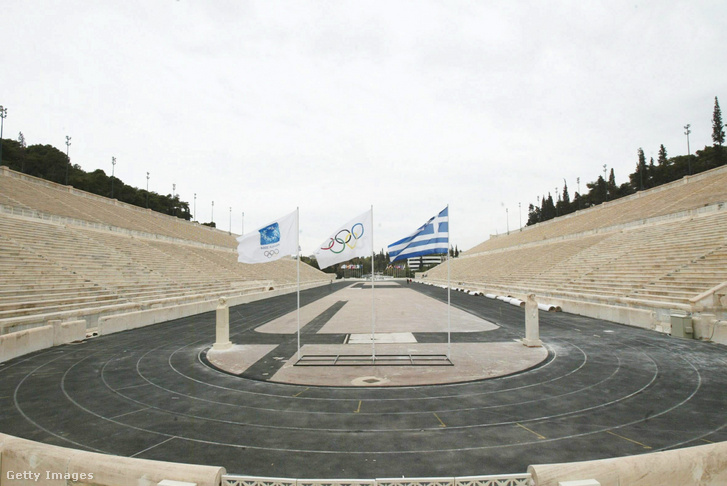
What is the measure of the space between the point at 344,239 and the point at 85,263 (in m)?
20.5

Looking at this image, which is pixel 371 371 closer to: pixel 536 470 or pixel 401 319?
pixel 536 470

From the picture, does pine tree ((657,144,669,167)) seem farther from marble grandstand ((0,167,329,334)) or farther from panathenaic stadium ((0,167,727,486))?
marble grandstand ((0,167,329,334))

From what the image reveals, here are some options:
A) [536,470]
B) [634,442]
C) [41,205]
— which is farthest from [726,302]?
[41,205]

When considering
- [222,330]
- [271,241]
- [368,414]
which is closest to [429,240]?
[271,241]

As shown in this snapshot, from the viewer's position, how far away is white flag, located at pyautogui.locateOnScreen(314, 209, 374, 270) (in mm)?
11297

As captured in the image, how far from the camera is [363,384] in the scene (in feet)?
28.5

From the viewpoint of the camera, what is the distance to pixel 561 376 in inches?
362

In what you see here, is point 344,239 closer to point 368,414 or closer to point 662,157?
point 368,414

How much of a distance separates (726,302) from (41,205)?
43.5 meters

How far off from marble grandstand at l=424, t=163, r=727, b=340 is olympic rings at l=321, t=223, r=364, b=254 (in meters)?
12.9

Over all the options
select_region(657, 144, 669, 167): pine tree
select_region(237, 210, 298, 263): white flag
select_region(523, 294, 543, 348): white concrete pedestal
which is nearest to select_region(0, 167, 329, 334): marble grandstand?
select_region(237, 210, 298, 263): white flag

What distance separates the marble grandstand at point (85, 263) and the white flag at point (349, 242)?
1155 cm

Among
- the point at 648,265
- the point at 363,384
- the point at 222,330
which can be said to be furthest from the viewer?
the point at 648,265

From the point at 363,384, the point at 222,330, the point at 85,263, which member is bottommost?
the point at 363,384
